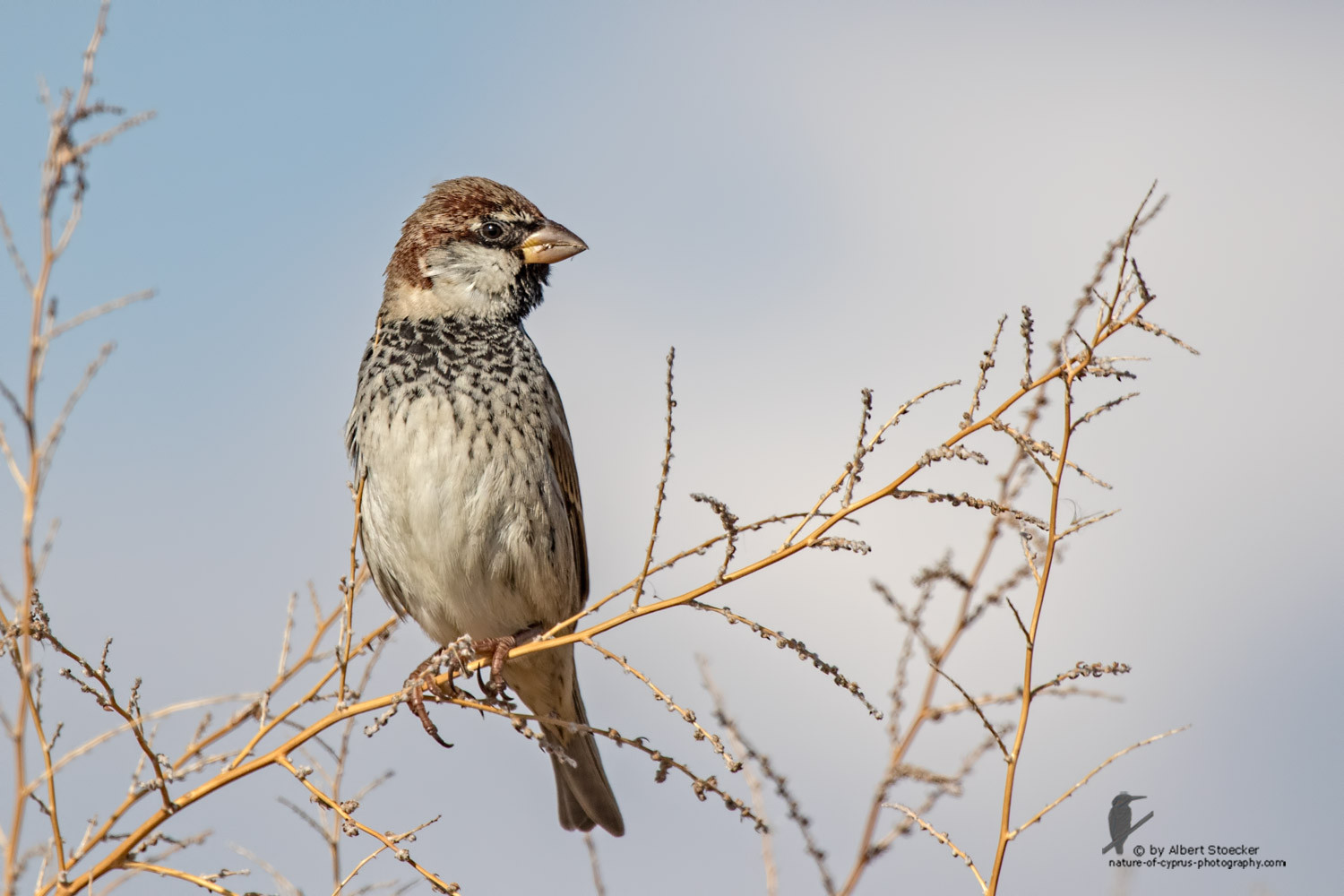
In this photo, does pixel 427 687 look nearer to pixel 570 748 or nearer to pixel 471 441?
pixel 471 441

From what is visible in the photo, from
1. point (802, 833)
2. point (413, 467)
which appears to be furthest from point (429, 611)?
point (802, 833)

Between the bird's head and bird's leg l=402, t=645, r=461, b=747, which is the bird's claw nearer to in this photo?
bird's leg l=402, t=645, r=461, b=747

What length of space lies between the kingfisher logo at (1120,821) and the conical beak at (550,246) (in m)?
2.83

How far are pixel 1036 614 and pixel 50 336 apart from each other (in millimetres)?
1917

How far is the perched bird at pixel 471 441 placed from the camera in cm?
435

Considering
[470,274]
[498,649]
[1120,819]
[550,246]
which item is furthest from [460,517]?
[1120,819]

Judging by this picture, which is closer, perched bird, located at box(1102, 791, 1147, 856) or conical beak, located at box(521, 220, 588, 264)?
perched bird, located at box(1102, 791, 1147, 856)

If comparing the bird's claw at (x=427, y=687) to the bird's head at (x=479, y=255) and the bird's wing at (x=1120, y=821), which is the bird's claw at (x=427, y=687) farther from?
the bird's wing at (x=1120, y=821)

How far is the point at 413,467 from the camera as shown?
431 centimetres

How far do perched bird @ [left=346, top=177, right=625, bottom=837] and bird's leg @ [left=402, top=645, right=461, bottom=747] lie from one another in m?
0.03

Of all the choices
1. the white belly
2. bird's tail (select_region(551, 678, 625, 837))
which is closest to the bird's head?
the white belly

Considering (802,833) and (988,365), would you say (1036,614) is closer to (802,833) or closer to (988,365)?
(988,365)

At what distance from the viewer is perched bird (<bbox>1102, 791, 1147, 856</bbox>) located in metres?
3.44

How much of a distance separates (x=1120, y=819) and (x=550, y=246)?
296 cm
